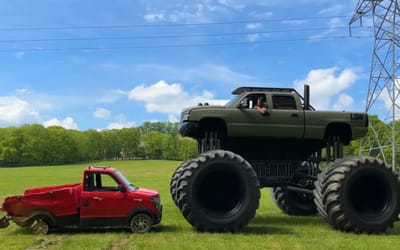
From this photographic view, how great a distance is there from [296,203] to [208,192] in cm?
532

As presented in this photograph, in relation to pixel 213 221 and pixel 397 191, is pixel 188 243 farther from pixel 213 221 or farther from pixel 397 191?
pixel 397 191

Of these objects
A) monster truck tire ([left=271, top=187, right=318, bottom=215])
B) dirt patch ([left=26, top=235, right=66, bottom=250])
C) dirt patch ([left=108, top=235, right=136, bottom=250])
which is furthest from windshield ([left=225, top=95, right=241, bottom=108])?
dirt patch ([left=26, top=235, right=66, bottom=250])

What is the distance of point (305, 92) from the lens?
1384cm

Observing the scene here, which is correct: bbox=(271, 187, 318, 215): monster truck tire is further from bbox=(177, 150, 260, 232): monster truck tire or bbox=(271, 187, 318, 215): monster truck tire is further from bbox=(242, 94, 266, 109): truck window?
bbox=(177, 150, 260, 232): monster truck tire

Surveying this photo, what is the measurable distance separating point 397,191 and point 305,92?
3.78 metres

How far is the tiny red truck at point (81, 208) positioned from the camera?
11.5 metres

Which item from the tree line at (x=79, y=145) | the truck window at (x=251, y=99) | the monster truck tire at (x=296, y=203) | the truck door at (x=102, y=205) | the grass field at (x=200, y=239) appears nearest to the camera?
the grass field at (x=200, y=239)

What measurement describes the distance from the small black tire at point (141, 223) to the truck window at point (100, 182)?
37.2 inches

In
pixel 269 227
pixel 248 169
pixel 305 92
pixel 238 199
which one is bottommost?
pixel 269 227

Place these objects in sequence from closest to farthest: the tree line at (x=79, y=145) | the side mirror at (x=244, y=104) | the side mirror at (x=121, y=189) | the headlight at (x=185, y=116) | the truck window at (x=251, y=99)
Answer: the side mirror at (x=121, y=189) → the headlight at (x=185, y=116) → the side mirror at (x=244, y=104) → the truck window at (x=251, y=99) → the tree line at (x=79, y=145)

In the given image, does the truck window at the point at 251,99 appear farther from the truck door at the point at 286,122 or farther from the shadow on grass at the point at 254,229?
the shadow on grass at the point at 254,229

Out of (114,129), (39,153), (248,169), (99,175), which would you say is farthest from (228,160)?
(114,129)

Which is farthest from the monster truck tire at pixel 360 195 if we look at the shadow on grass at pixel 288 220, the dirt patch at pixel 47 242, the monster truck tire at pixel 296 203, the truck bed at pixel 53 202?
the dirt patch at pixel 47 242

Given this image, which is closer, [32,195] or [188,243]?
[188,243]
